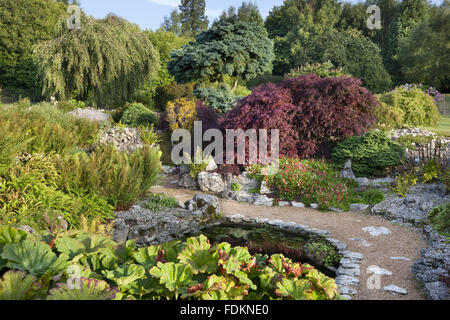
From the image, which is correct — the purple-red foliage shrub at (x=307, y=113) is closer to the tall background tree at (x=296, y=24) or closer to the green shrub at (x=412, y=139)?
the green shrub at (x=412, y=139)

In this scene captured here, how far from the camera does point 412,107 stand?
517 inches

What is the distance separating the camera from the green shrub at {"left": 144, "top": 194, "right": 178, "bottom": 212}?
6.14 meters

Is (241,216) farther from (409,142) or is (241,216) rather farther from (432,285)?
(409,142)

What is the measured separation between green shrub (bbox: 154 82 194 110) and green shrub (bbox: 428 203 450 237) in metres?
11.6

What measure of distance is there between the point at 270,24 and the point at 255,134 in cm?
3807

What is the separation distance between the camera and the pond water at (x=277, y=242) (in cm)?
447

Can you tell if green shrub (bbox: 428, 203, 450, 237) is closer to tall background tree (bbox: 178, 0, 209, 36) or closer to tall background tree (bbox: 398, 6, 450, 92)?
tall background tree (bbox: 398, 6, 450, 92)

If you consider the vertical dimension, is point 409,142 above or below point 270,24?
below

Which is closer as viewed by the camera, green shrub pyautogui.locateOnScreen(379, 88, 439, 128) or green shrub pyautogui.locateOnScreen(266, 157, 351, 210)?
green shrub pyautogui.locateOnScreen(266, 157, 351, 210)

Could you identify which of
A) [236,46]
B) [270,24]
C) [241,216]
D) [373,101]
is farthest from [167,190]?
[270,24]

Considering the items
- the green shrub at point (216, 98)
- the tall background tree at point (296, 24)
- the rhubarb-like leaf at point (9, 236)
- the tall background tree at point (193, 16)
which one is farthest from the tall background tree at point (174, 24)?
the rhubarb-like leaf at point (9, 236)

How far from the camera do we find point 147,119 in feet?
41.4

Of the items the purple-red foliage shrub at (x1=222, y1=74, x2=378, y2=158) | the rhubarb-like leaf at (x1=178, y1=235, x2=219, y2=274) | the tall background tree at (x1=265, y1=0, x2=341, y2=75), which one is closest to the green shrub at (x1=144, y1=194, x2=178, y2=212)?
the purple-red foliage shrub at (x1=222, y1=74, x2=378, y2=158)
